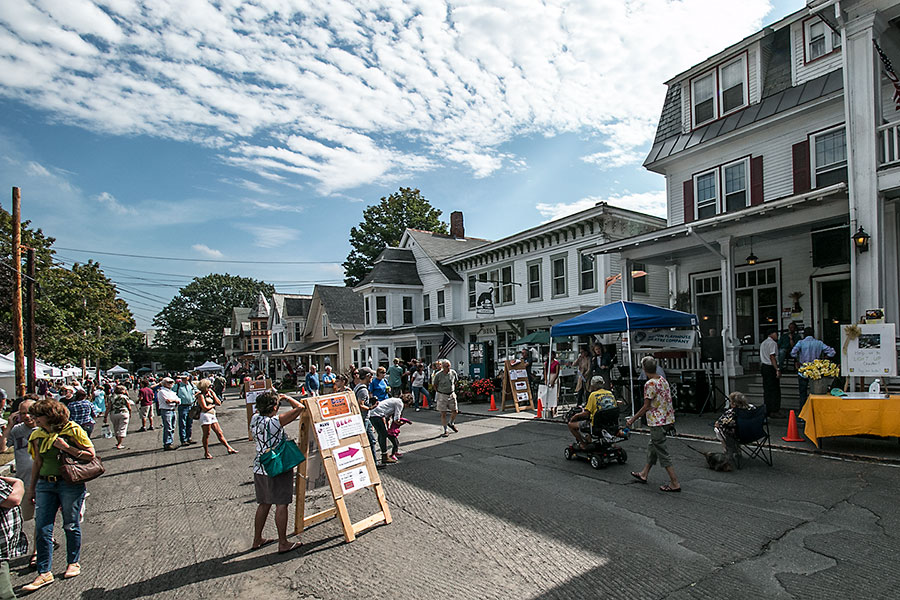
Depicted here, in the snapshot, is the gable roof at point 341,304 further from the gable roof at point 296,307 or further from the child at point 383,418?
the child at point 383,418

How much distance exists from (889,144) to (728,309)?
15.5 ft

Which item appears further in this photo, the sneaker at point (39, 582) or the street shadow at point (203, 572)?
Result: the sneaker at point (39, 582)

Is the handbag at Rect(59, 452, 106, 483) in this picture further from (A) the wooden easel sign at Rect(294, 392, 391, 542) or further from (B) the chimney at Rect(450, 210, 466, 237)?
(B) the chimney at Rect(450, 210, 466, 237)

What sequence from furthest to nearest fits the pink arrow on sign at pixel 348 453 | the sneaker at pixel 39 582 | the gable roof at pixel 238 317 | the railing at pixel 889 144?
the gable roof at pixel 238 317 < the railing at pixel 889 144 < the pink arrow on sign at pixel 348 453 < the sneaker at pixel 39 582

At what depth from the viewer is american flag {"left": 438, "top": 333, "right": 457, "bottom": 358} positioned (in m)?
27.4

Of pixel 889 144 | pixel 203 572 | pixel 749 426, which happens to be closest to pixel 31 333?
pixel 203 572

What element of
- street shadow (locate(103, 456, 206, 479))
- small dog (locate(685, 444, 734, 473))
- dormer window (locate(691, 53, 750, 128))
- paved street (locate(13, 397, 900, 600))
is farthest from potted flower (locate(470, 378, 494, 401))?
small dog (locate(685, 444, 734, 473))

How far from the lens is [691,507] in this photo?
20.1 feet

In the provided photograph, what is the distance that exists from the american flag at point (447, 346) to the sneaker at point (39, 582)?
22.7m

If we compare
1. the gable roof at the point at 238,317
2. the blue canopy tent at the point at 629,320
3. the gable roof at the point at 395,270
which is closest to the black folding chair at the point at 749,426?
the blue canopy tent at the point at 629,320

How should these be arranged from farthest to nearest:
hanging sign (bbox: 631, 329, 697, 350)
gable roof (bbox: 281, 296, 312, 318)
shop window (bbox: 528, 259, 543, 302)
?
1. gable roof (bbox: 281, 296, 312, 318)
2. shop window (bbox: 528, 259, 543, 302)
3. hanging sign (bbox: 631, 329, 697, 350)

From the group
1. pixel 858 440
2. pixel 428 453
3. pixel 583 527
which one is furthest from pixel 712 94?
pixel 583 527

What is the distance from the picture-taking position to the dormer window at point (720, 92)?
15.4 meters

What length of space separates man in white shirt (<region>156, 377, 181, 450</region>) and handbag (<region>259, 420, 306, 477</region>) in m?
8.04
